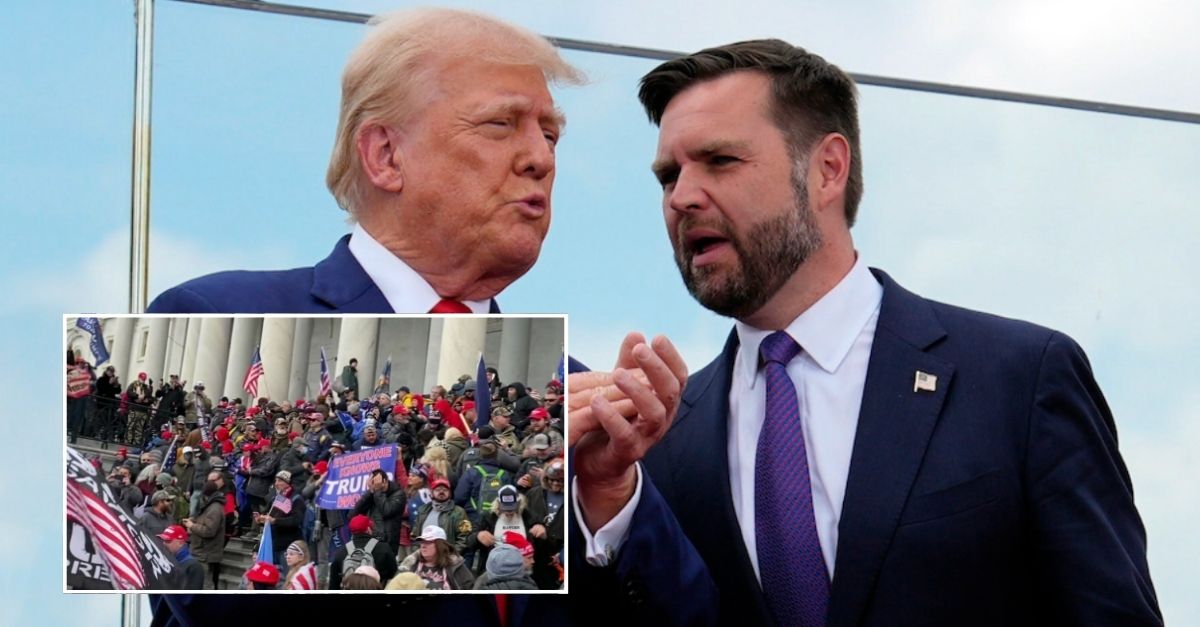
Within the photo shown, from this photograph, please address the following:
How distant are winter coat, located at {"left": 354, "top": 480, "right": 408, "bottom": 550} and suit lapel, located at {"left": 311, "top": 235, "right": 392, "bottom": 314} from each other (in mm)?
327

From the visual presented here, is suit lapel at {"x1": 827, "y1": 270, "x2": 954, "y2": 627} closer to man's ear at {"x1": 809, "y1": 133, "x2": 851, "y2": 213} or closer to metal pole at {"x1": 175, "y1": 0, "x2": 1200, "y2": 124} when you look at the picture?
man's ear at {"x1": 809, "y1": 133, "x2": 851, "y2": 213}

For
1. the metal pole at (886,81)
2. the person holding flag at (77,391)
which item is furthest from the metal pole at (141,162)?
the person holding flag at (77,391)

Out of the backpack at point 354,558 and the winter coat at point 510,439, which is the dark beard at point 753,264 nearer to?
the winter coat at point 510,439

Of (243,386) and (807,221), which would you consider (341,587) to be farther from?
(807,221)

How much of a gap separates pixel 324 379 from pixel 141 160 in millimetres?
1289

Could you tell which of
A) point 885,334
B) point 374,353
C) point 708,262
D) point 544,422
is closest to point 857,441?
point 885,334

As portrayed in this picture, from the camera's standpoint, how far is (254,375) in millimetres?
1850

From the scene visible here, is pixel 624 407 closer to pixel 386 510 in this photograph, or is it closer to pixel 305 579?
A: pixel 386 510

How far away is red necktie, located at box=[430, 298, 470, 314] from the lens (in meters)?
2.17

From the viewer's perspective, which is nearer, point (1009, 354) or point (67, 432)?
point (67, 432)

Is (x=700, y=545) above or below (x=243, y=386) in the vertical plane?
below

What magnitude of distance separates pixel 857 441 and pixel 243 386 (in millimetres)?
1053

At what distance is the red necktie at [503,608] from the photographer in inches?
81.8

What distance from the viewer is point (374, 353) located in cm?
186
